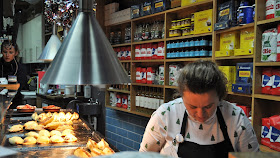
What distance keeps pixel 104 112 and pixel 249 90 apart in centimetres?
363

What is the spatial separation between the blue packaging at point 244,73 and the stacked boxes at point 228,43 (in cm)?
22

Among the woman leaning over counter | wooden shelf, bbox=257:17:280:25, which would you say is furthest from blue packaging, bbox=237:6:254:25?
the woman leaning over counter

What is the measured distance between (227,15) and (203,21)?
1.31 feet

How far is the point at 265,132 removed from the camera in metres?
A: 2.49

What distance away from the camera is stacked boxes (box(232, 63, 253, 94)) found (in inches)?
104

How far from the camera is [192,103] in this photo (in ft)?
4.72

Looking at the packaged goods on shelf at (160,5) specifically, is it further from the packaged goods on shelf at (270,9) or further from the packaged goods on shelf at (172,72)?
the packaged goods on shelf at (270,9)

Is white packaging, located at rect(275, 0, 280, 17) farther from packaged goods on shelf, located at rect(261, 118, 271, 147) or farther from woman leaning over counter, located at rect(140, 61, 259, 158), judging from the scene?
woman leaning over counter, located at rect(140, 61, 259, 158)

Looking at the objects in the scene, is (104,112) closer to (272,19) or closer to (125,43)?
(125,43)

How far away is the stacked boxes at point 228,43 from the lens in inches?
114

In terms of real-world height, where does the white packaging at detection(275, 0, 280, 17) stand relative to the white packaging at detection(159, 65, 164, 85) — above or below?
above

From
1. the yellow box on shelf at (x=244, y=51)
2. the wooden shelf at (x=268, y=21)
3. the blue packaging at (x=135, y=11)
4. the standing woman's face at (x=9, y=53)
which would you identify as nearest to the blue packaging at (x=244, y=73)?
the yellow box on shelf at (x=244, y=51)

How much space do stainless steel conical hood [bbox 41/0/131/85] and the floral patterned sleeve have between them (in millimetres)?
305

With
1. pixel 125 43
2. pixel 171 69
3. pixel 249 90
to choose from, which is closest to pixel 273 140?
pixel 249 90
